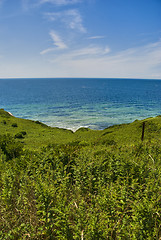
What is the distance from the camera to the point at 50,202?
15.0 feet

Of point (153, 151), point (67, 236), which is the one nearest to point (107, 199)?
point (67, 236)

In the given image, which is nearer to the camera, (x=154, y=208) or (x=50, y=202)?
(x=154, y=208)

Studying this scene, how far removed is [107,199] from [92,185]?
1475 millimetres

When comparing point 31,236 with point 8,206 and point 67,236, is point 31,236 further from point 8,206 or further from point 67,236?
point 8,206

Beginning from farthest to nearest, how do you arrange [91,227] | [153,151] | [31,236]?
[153,151], [31,236], [91,227]

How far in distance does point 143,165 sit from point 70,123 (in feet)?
193

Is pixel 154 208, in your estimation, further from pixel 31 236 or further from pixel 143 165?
pixel 31 236

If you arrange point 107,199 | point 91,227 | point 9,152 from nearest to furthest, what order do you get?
1. point 91,227
2. point 107,199
3. point 9,152

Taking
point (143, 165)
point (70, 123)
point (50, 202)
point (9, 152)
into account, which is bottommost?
point (70, 123)

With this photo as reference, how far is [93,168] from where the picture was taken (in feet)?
21.5

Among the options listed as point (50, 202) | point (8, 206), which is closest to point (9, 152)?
point (8, 206)

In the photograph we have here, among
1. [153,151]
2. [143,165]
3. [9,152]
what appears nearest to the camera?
[143,165]

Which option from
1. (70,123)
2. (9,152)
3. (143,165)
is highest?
(143,165)

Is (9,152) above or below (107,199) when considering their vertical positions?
below
